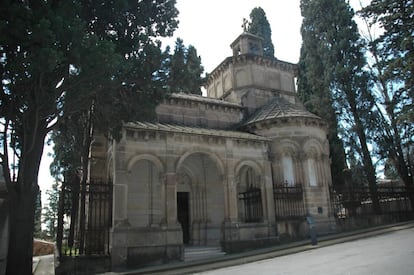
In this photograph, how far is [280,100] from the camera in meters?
22.2

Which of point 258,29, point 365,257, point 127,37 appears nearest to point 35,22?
point 127,37

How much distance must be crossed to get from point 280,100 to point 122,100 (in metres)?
12.8

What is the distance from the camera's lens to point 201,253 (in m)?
14.9

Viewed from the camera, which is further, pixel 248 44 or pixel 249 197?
pixel 248 44

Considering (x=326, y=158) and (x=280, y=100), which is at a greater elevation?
(x=280, y=100)

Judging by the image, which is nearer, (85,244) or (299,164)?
(85,244)

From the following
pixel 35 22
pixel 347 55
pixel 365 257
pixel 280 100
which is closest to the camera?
pixel 35 22

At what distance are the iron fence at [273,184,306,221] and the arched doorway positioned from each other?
113 inches

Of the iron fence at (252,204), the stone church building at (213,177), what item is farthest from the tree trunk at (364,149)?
the iron fence at (252,204)

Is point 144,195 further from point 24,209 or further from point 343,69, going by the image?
point 343,69

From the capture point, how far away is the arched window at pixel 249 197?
17.9m

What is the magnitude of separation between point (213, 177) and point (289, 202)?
423 centimetres

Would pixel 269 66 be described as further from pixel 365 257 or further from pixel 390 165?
pixel 365 257

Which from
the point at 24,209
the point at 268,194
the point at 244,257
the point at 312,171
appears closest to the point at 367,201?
the point at 312,171
